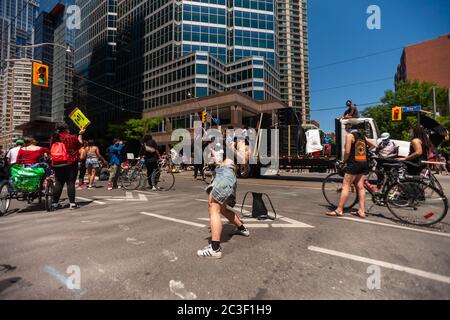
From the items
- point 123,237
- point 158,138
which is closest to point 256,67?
point 158,138

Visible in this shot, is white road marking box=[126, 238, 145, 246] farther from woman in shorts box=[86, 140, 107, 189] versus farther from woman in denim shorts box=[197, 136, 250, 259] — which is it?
woman in shorts box=[86, 140, 107, 189]

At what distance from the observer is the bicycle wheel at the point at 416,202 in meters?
4.46

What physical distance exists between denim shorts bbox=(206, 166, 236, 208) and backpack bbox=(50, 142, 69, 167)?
4496mm

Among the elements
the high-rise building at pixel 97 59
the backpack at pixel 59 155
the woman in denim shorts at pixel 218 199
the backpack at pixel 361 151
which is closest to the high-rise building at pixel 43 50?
the high-rise building at pixel 97 59

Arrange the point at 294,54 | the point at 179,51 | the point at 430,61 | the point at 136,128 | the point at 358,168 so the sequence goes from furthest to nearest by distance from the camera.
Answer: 1. the point at 294,54
2. the point at 430,61
3. the point at 179,51
4. the point at 136,128
5. the point at 358,168

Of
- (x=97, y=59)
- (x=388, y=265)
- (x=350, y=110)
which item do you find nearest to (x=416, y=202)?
(x=388, y=265)

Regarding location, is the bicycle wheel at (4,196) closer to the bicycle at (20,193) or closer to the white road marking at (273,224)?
the bicycle at (20,193)

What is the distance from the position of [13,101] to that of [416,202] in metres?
193

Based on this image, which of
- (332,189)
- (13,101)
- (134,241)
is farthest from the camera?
(13,101)

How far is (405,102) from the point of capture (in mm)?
34531

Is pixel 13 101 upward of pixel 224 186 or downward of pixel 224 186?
upward

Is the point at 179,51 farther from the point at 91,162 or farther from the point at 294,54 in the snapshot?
the point at 294,54

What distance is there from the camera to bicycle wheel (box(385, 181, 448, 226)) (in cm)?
446
